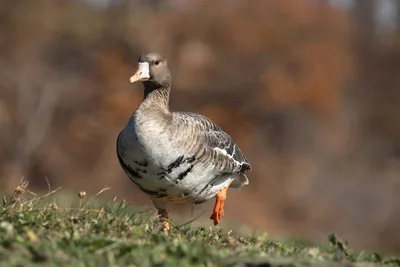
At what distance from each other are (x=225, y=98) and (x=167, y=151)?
1808 cm

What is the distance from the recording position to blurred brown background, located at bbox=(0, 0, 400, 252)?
21469 millimetres

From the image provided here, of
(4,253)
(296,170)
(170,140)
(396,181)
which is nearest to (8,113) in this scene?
(296,170)

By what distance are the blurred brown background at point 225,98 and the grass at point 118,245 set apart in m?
13.5

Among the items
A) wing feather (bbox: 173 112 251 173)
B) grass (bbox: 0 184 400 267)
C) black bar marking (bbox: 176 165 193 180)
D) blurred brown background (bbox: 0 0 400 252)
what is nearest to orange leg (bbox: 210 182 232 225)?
wing feather (bbox: 173 112 251 173)

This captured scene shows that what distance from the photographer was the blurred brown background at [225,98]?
21469 mm

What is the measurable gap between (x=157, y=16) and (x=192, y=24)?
1.11m

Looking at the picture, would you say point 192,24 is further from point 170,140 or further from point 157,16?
point 170,140

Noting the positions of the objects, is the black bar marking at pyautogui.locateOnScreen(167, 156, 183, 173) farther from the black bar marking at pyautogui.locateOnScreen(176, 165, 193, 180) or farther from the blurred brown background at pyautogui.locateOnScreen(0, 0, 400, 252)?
the blurred brown background at pyautogui.locateOnScreen(0, 0, 400, 252)

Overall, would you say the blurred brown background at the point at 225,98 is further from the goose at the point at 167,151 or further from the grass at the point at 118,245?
the grass at the point at 118,245

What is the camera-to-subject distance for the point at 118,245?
16.1ft

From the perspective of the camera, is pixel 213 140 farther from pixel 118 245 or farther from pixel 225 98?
pixel 225 98

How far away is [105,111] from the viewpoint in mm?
23109

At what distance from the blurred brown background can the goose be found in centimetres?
1137

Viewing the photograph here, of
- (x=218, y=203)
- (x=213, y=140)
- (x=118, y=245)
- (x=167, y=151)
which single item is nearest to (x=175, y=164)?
(x=167, y=151)
